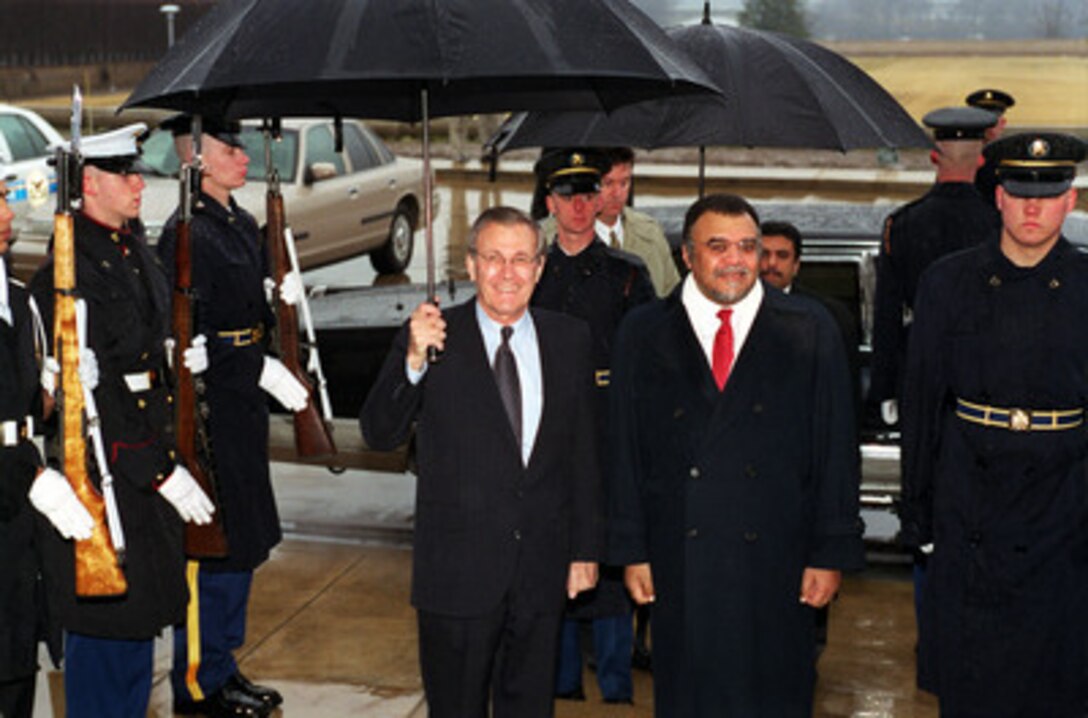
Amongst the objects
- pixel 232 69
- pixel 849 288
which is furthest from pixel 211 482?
pixel 849 288

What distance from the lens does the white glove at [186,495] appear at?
5527 millimetres

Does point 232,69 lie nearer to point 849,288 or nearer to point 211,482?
point 211,482

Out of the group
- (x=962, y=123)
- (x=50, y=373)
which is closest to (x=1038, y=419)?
(x=962, y=123)

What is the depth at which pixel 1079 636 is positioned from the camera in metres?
5.25

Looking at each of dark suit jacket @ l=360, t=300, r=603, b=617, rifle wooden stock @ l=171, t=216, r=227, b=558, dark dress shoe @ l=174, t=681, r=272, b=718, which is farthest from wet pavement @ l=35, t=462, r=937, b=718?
dark suit jacket @ l=360, t=300, r=603, b=617

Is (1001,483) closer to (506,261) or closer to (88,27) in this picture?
(506,261)

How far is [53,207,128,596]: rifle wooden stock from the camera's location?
5082 millimetres

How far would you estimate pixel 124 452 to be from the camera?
544 cm

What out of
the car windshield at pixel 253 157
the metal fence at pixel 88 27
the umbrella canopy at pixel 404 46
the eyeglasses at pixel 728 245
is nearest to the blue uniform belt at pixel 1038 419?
the eyeglasses at pixel 728 245

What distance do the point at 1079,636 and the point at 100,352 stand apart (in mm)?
3202

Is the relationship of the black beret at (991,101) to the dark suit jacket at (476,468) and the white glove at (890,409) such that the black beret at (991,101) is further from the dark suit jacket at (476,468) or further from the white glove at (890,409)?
the dark suit jacket at (476,468)

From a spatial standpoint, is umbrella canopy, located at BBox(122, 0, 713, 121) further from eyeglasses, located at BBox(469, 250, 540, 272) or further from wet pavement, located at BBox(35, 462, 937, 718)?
wet pavement, located at BBox(35, 462, 937, 718)

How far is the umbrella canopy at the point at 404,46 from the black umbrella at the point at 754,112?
1448 millimetres

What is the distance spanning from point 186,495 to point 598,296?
1622 mm
